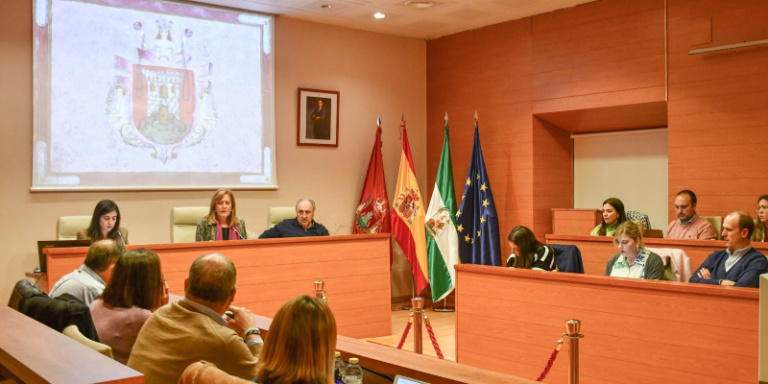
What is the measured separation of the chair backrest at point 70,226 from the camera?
603cm

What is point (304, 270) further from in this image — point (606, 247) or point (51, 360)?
point (51, 360)

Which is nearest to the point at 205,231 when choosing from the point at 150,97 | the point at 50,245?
the point at 50,245

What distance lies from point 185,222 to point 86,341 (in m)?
4.18

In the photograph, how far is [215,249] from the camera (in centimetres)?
570

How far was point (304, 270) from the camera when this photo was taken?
6.18 metres

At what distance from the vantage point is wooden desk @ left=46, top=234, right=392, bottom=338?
549cm

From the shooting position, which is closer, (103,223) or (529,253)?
(529,253)

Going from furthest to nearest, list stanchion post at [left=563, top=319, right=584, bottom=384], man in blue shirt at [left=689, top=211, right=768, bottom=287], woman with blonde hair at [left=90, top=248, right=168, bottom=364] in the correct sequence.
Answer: man in blue shirt at [left=689, top=211, right=768, bottom=287] < stanchion post at [left=563, top=319, right=584, bottom=384] < woman with blonde hair at [left=90, top=248, right=168, bottom=364]

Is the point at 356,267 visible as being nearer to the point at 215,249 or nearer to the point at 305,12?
the point at 215,249

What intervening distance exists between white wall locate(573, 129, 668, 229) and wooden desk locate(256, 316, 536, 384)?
5.40 meters

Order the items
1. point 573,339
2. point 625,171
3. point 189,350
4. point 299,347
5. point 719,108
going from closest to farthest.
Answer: point 299,347 < point 189,350 < point 573,339 < point 719,108 < point 625,171

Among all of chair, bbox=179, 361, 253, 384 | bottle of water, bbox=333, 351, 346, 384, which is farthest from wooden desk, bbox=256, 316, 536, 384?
chair, bbox=179, 361, 253, 384

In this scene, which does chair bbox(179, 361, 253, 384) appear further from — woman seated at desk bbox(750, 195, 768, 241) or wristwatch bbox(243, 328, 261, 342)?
woman seated at desk bbox(750, 195, 768, 241)

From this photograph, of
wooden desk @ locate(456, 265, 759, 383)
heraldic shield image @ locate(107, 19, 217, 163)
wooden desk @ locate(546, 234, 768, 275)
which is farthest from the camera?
heraldic shield image @ locate(107, 19, 217, 163)
